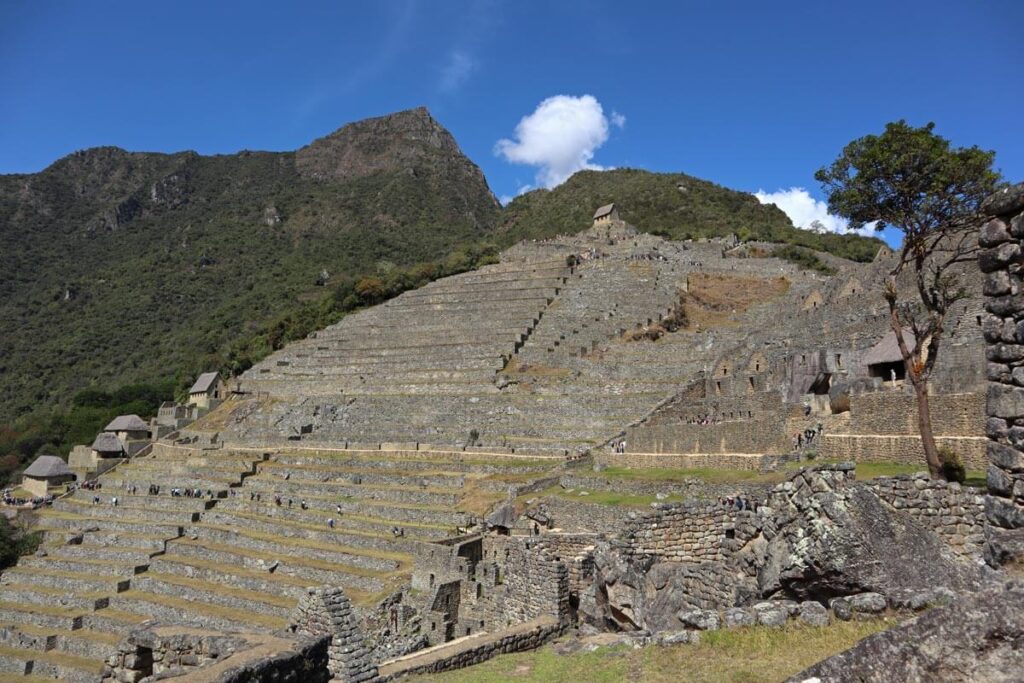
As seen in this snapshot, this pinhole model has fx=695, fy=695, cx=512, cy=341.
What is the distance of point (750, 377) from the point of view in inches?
948

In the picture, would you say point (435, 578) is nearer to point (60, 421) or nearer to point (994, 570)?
point (994, 570)

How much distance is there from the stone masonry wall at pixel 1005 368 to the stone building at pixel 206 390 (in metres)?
47.7

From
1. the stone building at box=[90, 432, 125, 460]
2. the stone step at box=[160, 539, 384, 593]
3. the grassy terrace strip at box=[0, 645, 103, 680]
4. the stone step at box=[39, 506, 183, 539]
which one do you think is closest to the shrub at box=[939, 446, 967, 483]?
the stone step at box=[160, 539, 384, 593]

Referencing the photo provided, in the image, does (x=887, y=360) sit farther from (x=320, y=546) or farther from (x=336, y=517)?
(x=336, y=517)

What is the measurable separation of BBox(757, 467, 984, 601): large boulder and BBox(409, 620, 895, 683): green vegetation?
2.48ft

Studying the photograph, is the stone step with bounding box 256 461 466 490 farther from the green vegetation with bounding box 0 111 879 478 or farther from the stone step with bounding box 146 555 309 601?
the green vegetation with bounding box 0 111 879 478

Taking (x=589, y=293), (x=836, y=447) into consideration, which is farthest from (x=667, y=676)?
(x=589, y=293)

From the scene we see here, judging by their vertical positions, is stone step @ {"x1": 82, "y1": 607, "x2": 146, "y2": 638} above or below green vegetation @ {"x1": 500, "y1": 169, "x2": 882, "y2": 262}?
below

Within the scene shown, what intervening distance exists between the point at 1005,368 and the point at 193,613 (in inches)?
809

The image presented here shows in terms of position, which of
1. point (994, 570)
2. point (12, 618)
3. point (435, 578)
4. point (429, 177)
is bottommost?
point (12, 618)

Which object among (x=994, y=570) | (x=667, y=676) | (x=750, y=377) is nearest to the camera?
(x=994, y=570)

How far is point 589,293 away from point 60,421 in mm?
39462

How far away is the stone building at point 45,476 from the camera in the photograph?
1374 inches

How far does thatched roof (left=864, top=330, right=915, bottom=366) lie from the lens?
1786 cm
